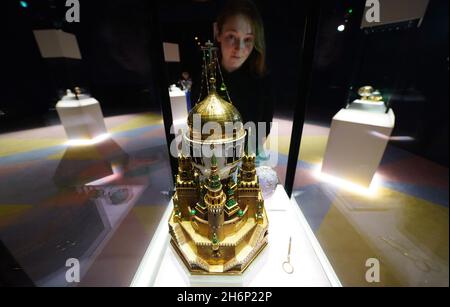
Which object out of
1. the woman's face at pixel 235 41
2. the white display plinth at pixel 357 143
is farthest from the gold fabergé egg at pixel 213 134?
the white display plinth at pixel 357 143

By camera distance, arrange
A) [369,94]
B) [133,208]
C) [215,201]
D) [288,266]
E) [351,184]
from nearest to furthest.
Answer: [215,201], [288,266], [369,94], [351,184], [133,208]

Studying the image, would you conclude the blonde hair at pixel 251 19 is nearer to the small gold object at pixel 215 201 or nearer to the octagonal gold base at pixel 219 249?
the small gold object at pixel 215 201

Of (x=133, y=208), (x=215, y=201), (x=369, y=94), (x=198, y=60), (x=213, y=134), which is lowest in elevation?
(x=133, y=208)

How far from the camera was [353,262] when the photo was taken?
3.85 feet

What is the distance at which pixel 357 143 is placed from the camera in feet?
4.25

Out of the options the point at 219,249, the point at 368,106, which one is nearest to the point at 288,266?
the point at 219,249

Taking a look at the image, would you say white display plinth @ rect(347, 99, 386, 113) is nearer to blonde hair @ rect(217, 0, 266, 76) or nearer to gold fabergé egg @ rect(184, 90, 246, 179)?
blonde hair @ rect(217, 0, 266, 76)

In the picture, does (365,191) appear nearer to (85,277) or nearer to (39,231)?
(85,277)

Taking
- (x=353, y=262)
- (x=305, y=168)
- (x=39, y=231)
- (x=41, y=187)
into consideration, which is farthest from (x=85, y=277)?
(x=305, y=168)

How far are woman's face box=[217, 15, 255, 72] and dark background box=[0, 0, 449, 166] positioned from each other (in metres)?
0.11

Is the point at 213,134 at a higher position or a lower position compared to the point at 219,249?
higher

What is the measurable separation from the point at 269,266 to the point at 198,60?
1455 millimetres

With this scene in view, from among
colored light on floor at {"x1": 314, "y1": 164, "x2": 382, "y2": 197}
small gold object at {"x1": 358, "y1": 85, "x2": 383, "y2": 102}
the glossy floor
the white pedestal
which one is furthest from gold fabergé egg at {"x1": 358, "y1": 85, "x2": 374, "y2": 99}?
the white pedestal

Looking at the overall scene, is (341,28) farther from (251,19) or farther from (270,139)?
(270,139)
